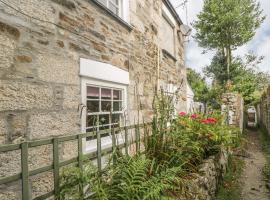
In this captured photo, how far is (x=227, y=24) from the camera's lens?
21516mm

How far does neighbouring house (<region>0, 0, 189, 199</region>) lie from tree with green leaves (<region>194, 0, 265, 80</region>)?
1814cm

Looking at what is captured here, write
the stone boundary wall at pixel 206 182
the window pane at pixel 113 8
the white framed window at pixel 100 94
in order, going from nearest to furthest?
1. the stone boundary wall at pixel 206 182
2. the white framed window at pixel 100 94
3. the window pane at pixel 113 8

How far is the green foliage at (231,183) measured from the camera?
4673mm

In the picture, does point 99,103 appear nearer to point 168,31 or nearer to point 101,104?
point 101,104

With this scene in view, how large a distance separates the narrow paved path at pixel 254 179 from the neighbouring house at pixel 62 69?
2807mm

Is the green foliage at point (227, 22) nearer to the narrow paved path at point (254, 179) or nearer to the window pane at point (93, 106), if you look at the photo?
the narrow paved path at point (254, 179)

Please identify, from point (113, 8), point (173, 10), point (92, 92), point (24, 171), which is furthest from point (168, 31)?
point (24, 171)

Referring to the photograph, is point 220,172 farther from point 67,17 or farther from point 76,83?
point 67,17

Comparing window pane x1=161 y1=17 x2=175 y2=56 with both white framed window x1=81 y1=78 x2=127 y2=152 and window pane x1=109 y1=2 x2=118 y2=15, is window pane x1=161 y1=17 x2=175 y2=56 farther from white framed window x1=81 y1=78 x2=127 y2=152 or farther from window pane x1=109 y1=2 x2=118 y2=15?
white framed window x1=81 y1=78 x2=127 y2=152

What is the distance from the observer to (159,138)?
12.2 feet

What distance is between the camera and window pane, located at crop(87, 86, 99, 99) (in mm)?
3871

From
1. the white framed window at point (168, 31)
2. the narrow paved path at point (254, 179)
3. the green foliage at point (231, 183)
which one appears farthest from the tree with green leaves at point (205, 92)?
the green foliage at point (231, 183)

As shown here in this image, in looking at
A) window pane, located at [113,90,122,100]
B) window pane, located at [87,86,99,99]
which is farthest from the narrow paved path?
window pane, located at [87,86,99,99]

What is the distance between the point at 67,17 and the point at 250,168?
6329 millimetres
